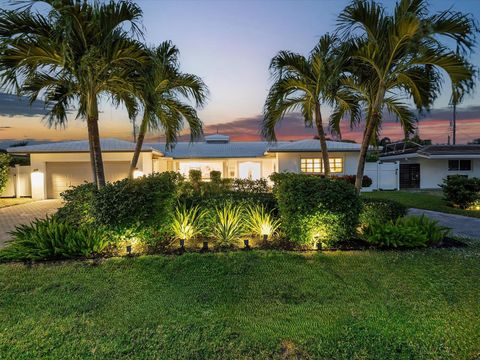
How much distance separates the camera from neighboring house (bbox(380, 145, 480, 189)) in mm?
21172

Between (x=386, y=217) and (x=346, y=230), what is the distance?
1661mm

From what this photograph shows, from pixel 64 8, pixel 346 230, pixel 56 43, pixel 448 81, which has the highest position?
pixel 64 8

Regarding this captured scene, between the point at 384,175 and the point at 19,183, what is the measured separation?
2317 centimetres

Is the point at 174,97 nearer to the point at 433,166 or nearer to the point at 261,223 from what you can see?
the point at 261,223

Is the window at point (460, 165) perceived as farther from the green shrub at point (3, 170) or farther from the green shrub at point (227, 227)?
the green shrub at point (3, 170)

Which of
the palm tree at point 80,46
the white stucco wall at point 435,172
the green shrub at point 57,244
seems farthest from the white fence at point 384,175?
the green shrub at point 57,244

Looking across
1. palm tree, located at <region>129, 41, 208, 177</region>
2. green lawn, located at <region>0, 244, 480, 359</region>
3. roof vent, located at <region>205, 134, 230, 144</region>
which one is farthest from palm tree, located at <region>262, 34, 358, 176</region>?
roof vent, located at <region>205, 134, 230, 144</region>

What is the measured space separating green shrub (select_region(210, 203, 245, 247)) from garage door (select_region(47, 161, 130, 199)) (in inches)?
513

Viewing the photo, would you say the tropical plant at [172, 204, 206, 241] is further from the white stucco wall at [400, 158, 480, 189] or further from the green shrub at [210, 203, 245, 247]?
the white stucco wall at [400, 158, 480, 189]

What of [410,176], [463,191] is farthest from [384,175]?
[463,191]

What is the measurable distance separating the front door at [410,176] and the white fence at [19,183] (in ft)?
83.8

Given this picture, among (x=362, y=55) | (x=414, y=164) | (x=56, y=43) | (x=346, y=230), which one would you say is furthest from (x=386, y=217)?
(x=414, y=164)

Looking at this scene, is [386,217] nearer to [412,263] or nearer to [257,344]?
[412,263]

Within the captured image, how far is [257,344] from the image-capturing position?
2832 mm
